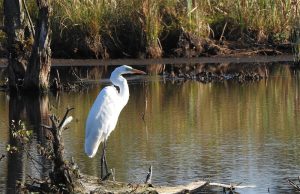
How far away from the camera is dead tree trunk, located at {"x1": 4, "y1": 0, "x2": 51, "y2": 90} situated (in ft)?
60.6

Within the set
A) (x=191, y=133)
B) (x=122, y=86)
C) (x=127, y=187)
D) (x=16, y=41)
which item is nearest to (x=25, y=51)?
(x=16, y=41)

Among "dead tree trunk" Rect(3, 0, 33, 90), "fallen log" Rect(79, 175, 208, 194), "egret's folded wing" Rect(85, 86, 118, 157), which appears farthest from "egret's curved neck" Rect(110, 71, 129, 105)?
"dead tree trunk" Rect(3, 0, 33, 90)

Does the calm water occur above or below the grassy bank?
below

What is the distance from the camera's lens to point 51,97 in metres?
18.8

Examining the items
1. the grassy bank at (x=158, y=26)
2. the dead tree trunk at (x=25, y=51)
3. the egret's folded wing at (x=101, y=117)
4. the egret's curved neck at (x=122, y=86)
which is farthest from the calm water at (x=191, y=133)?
the grassy bank at (x=158, y=26)

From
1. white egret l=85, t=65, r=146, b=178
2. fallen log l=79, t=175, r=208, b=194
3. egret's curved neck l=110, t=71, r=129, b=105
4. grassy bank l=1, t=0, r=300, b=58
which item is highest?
grassy bank l=1, t=0, r=300, b=58

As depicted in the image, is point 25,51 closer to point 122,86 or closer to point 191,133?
point 191,133

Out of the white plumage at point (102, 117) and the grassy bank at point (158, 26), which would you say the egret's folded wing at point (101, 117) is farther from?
the grassy bank at point (158, 26)

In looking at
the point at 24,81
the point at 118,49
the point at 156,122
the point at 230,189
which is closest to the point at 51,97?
the point at 24,81

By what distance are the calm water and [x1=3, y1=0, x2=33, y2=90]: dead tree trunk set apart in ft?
1.80

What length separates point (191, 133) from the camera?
1403cm

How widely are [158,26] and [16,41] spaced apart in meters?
6.76

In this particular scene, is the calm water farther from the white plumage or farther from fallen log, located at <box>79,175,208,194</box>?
fallen log, located at <box>79,175,208,194</box>

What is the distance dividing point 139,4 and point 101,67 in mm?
2244
